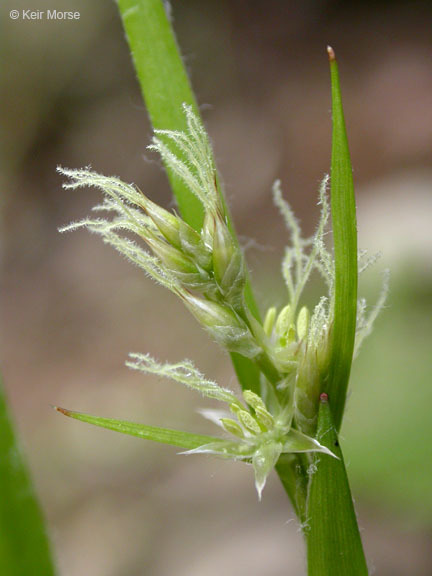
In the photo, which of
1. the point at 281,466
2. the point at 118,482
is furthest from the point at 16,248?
the point at 281,466

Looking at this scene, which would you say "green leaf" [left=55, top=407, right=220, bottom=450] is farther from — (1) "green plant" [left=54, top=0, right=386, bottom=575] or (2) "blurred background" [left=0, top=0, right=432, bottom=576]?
(2) "blurred background" [left=0, top=0, right=432, bottom=576]

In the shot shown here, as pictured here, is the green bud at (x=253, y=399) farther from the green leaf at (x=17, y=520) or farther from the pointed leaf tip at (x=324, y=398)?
the green leaf at (x=17, y=520)

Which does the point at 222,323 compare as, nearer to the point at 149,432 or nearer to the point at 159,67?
the point at 149,432

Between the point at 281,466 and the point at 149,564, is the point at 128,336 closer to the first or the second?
the point at 149,564

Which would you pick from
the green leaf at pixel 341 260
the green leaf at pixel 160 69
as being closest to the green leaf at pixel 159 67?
the green leaf at pixel 160 69

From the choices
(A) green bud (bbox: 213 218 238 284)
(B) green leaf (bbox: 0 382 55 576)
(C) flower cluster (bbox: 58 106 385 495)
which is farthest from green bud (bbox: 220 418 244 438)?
(B) green leaf (bbox: 0 382 55 576)
